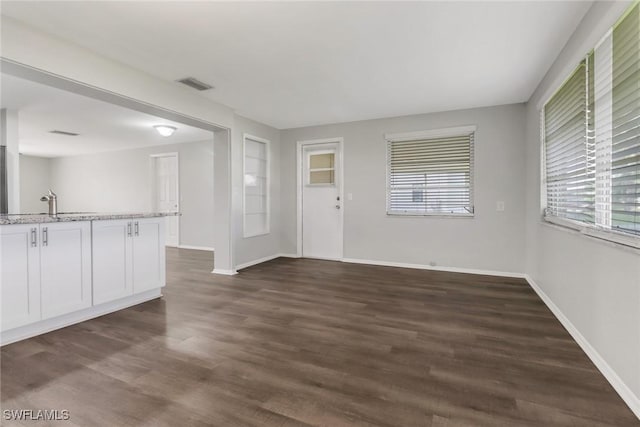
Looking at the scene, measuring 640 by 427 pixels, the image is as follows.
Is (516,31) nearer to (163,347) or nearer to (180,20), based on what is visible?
(180,20)

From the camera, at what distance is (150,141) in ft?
23.5

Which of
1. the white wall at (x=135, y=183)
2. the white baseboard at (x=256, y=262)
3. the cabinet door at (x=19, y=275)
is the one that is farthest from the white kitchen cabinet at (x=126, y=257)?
the white wall at (x=135, y=183)

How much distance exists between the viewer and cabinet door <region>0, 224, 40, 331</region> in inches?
90.8

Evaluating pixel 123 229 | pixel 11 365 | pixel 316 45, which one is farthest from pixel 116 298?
pixel 316 45

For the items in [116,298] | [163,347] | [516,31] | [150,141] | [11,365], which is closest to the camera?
[11,365]

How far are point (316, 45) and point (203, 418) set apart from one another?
A: 2884 mm

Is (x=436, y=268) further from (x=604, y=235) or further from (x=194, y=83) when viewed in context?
(x=194, y=83)

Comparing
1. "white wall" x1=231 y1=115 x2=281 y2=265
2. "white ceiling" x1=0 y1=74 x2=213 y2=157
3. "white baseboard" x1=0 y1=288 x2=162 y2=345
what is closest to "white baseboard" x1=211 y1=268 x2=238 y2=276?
"white wall" x1=231 y1=115 x2=281 y2=265

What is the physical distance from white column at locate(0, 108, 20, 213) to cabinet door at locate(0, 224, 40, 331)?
3.32 meters

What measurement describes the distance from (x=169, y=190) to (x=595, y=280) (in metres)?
7.91

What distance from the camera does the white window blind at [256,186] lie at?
5230mm

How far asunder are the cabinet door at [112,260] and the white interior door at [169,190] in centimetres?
442

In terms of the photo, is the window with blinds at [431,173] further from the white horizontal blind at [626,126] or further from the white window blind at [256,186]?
the white horizontal blind at [626,126]

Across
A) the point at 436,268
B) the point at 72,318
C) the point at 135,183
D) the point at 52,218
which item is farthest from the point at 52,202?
the point at 135,183
